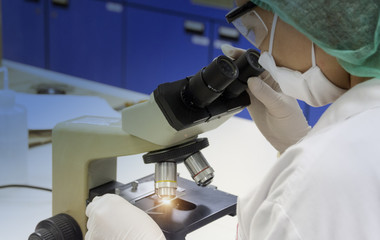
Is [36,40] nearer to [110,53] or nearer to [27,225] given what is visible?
[110,53]

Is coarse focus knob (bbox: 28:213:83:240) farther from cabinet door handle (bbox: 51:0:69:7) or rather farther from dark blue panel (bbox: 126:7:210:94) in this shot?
cabinet door handle (bbox: 51:0:69:7)

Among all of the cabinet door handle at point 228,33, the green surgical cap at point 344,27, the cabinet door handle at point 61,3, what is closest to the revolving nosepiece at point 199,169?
the green surgical cap at point 344,27

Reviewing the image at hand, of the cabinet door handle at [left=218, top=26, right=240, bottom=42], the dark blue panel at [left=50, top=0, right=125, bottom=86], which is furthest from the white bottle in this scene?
the dark blue panel at [left=50, top=0, right=125, bottom=86]

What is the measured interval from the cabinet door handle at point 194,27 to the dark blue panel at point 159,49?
1 cm

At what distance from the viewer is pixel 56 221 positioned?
1143 mm

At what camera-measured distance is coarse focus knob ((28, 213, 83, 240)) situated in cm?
110

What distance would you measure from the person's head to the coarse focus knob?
591 millimetres

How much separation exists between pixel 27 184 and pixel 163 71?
1.79 meters

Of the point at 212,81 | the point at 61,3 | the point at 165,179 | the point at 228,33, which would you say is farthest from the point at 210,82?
the point at 61,3

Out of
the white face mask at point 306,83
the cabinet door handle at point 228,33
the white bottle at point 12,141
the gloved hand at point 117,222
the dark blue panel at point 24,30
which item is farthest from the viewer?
the dark blue panel at point 24,30

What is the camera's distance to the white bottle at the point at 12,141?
58.3 inches

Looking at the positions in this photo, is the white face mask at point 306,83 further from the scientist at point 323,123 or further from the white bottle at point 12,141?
the white bottle at point 12,141

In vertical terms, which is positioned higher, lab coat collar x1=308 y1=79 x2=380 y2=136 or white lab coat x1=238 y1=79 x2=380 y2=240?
lab coat collar x1=308 y1=79 x2=380 y2=136

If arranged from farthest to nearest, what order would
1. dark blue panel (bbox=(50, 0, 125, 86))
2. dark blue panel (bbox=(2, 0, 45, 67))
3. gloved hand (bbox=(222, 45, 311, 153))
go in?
dark blue panel (bbox=(2, 0, 45, 67)), dark blue panel (bbox=(50, 0, 125, 86)), gloved hand (bbox=(222, 45, 311, 153))
